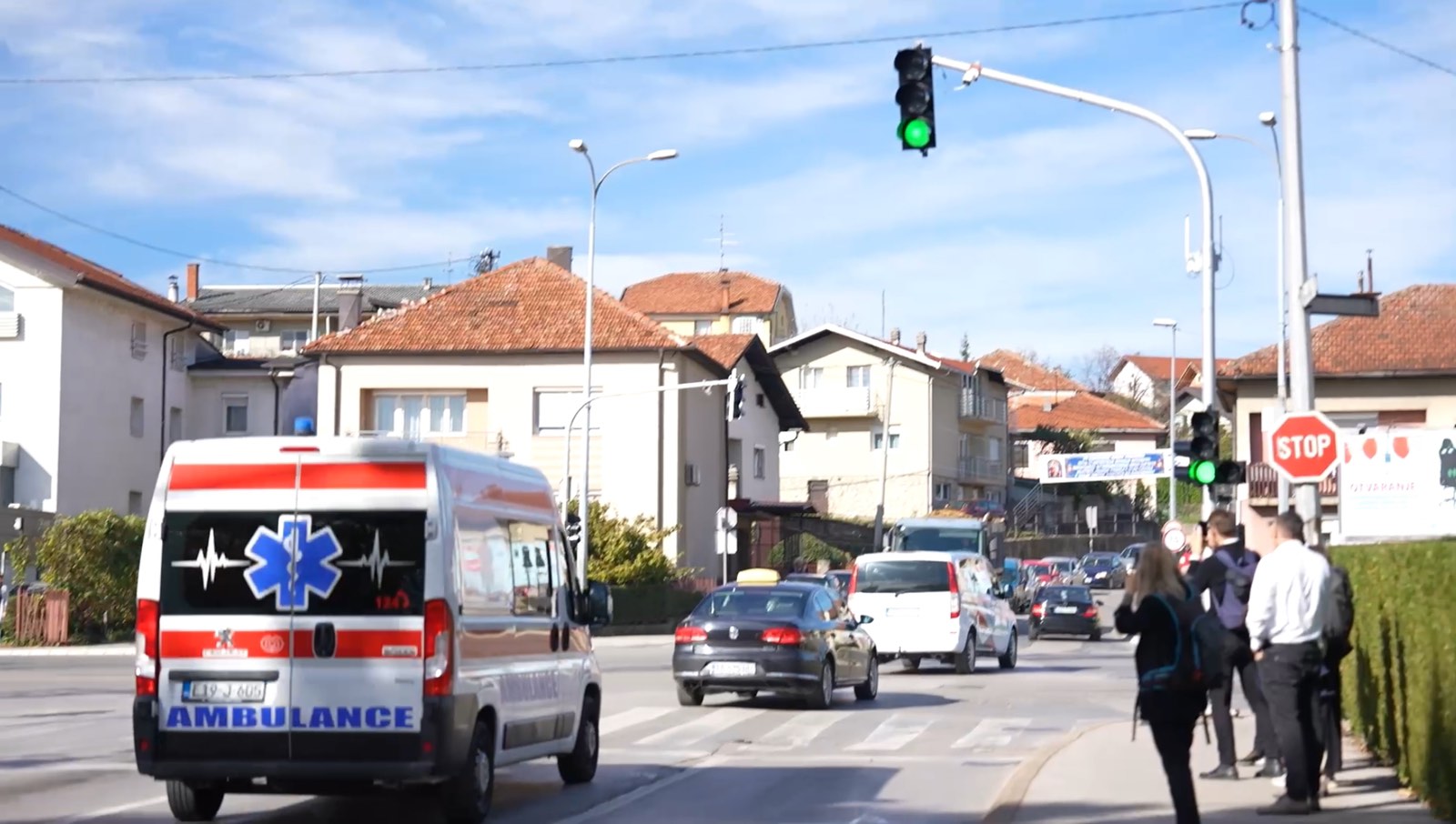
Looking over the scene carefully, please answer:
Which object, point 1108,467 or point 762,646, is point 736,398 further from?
point 762,646

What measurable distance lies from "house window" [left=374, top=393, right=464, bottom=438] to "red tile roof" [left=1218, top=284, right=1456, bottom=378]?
24387mm

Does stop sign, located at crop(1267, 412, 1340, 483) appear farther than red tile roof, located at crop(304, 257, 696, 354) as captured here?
No

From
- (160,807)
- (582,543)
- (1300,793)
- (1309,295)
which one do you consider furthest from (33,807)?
(582,543)

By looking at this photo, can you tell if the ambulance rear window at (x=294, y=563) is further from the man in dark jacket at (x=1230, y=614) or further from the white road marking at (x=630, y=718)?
the white road marking at (x=630, y=718)

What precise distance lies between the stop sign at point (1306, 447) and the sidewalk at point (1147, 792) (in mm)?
2367

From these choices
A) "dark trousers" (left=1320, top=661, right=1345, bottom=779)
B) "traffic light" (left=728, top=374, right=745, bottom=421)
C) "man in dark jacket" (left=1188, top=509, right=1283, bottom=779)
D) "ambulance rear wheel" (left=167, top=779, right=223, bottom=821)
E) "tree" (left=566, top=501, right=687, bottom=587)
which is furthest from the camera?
"tree" (left=566, top=501, right=687, bottom=587)

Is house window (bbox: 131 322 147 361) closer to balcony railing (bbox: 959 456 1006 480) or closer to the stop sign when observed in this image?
the stop sign

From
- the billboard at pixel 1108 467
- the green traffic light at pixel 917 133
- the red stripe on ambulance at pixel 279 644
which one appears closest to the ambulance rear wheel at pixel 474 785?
the red stripe on ambulance at pixel 279 644

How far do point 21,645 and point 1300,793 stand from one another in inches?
1297

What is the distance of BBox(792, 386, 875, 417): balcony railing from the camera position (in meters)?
84.6

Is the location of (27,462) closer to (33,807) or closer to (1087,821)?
(33,807)

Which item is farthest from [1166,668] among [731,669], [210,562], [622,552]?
[622,552]

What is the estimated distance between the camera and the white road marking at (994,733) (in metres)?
17.9

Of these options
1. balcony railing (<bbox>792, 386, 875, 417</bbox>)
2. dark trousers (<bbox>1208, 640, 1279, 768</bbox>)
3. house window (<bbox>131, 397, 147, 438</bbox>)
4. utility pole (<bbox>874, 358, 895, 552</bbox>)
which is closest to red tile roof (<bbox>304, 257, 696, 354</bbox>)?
house window (<bbox>131, 397, 147, 438</bbox>)
